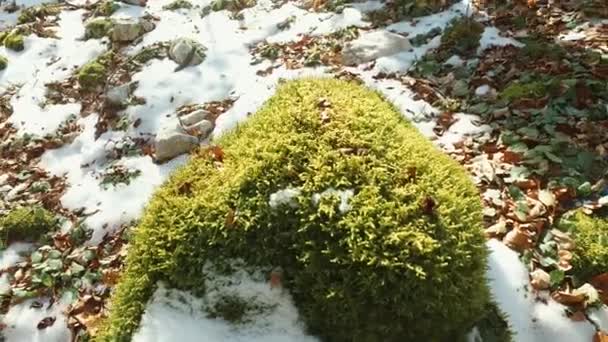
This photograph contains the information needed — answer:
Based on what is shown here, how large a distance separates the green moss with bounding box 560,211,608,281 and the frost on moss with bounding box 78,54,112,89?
5.53 meters

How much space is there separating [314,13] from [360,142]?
492 centimetres

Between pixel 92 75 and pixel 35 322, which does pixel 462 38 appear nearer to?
pixel 92 75

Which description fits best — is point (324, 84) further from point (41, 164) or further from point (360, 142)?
point (41, 164)

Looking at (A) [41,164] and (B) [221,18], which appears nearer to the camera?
(A) [41,164]

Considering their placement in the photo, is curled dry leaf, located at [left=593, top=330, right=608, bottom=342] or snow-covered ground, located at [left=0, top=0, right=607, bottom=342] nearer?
snow-covered ground, located at [left=0, top=0, right=607, bottom=342]

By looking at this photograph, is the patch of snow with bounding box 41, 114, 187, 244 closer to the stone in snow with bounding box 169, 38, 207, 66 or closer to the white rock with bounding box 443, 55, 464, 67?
the stone in snow with bounding box 169, 38, 207, 66

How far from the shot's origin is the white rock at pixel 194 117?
555 cm

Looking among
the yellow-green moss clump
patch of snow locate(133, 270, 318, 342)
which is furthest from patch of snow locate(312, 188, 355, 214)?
patch of snow locate(133, 270, 318, 342)

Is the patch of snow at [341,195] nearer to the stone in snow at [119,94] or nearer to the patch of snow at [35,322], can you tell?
the patch of snow at [35,322]

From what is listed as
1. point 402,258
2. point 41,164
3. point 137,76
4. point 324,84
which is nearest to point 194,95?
point 137,76

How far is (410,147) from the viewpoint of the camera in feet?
10.3

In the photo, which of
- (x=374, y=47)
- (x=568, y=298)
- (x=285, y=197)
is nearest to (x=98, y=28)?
(x=374, y=47)

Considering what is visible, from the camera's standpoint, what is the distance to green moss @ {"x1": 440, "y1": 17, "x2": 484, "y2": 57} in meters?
6.00

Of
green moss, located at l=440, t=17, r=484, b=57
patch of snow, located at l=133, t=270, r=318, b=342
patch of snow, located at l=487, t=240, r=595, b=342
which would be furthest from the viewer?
green moss, located at l=440, t=17, r=484, b=57
